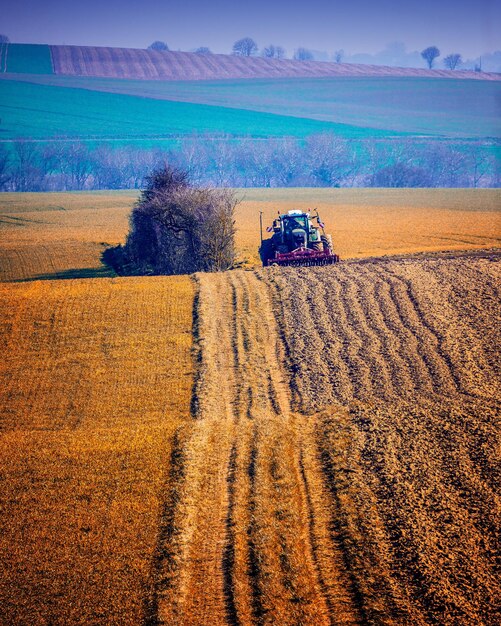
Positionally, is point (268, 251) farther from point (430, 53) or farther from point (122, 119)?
point (430, 53)

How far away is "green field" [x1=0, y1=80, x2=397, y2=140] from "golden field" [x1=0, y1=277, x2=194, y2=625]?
70.4m

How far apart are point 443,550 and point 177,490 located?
4.75 meters

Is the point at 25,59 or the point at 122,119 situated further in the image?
the point at 25,59

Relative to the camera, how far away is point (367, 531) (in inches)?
432

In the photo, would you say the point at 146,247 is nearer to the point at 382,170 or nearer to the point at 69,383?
the point at 69,383

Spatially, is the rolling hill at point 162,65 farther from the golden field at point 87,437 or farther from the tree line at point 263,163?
the golden field at point 87,437

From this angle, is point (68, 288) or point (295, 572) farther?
point (68, 288)

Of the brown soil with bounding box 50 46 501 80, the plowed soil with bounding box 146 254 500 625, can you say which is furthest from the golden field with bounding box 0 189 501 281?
the brown soil with bounding box 50 46 501 80

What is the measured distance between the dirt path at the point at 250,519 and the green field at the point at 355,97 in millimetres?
86136

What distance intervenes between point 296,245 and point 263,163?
57.5m

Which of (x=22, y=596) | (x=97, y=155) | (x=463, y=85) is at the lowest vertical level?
(x=22, y=596)

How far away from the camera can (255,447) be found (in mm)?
14289

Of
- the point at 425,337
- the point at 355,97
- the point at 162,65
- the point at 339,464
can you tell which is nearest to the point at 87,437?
the point at 339,464

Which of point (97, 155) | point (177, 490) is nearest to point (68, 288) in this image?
point (177, 490)
